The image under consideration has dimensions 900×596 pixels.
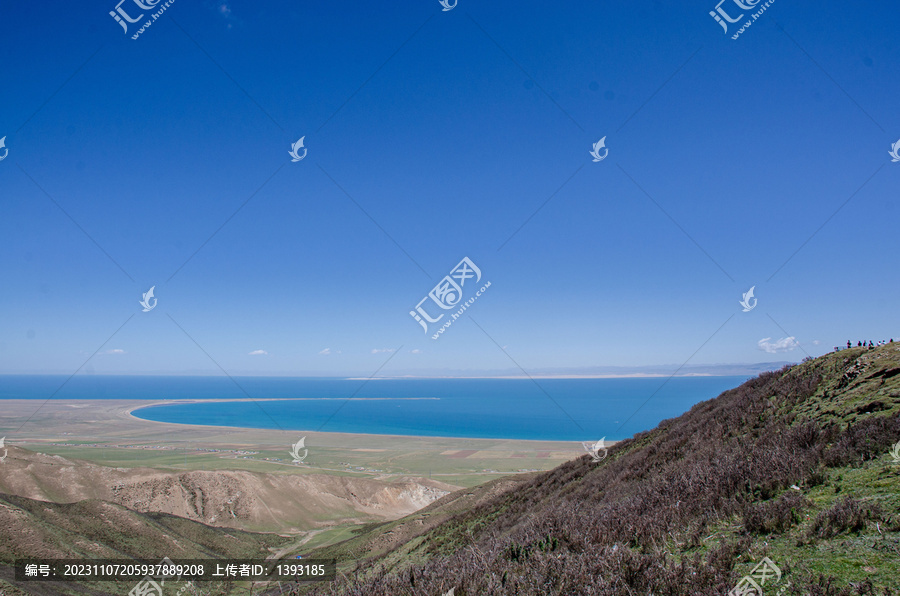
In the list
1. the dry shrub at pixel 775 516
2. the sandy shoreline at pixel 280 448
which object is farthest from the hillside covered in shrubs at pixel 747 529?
the sandy shoreline at pixel 280 448

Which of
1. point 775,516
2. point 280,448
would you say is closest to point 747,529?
point 775,516

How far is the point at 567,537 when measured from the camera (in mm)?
7406

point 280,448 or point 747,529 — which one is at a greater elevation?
point 280,448

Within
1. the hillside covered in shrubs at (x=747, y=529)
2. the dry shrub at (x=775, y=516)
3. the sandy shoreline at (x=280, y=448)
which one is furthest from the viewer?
the sandy shoreline at (x=280, y=448)

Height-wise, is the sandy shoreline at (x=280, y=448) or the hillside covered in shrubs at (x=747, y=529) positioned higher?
the sandy shoreline at (x=280, y=448)

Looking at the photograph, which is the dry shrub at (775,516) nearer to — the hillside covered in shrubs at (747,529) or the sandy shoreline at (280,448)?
the hillside covered in shrubs at (747,529)

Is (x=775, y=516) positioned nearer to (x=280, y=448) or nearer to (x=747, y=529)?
(x=747, y=529)

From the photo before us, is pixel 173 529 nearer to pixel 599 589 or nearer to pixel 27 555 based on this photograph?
pixel 27 555

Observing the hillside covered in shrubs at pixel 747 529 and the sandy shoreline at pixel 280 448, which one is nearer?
the hillside covered in shrubs at pixel 747 529

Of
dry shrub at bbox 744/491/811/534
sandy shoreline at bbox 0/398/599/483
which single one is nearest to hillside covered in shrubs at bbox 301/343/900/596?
dry shrub at bbox 744/491/811/534

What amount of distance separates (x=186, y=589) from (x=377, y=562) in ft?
44.4

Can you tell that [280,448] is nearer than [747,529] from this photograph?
No

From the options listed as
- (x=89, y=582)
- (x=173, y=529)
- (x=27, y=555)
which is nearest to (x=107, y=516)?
(x=173, y=529)

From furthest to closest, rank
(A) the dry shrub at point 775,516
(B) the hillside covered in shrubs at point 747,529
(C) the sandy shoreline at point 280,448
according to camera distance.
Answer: (C) the sandy shoreline at point 280,448 → (A) the dry shrub at point 775,516 → (B) the hillside covered in shrubs at point 747,529
